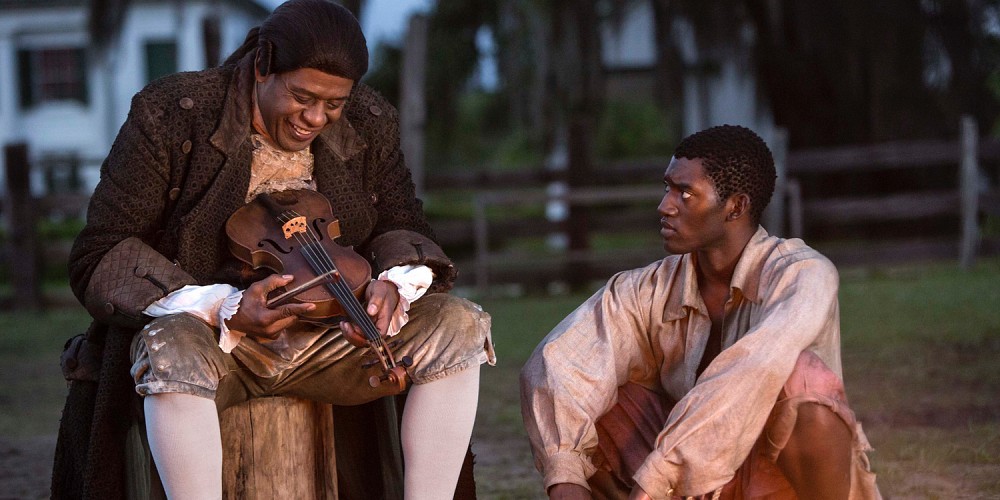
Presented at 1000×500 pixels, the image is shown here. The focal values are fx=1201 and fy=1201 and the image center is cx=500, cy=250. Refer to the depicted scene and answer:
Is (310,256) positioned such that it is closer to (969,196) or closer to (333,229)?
(333,229)

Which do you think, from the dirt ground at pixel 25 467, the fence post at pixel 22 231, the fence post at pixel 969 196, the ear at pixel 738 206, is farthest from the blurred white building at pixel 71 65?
the ear at pixel 738 206

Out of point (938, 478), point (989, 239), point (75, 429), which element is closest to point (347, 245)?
point (75, 429)

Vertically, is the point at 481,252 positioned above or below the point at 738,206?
below

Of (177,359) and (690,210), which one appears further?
(690,210)

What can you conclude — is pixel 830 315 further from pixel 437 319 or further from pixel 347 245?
pixel 347 245

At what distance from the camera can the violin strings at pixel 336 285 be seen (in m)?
2.65

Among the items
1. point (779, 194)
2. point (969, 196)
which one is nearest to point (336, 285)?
point (779, 194)

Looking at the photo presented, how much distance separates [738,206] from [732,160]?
0.12 metres

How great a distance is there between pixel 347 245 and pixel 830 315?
1.24m

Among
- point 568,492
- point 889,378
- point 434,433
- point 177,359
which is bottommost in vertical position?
point 889,378

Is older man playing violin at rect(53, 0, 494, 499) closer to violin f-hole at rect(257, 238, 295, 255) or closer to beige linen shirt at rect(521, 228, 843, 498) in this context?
violin f-hole at rect(257, 238, 295, 255)

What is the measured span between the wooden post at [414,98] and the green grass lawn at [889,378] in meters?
1.52

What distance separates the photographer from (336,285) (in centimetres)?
268

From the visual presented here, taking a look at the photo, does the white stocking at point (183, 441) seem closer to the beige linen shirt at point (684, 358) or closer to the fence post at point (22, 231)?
the beige linen shirt at point (684, 358)
